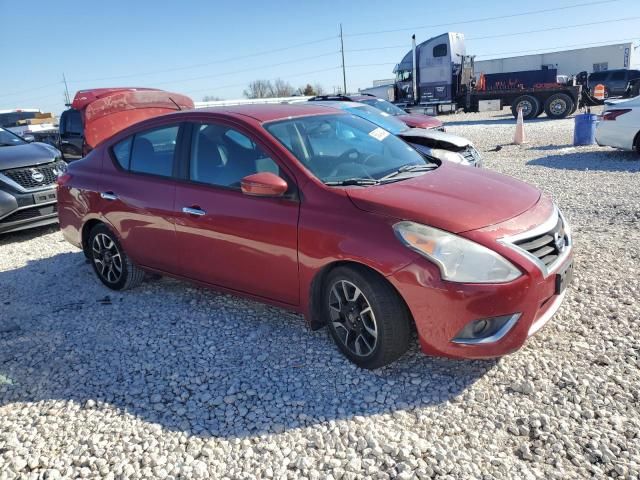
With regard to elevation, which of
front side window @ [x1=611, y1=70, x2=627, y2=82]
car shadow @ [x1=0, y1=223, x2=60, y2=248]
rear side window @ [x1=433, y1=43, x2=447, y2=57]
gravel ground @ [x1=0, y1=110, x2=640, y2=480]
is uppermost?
rear side window @ [x1=433, y1=43, x2=447, y2=57]

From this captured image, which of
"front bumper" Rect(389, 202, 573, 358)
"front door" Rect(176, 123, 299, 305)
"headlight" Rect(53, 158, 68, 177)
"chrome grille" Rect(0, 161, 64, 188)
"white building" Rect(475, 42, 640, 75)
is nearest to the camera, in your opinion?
"front bumper" Rect(389, 202, 573, 358)

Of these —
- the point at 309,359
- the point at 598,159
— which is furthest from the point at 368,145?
the point at 598,159

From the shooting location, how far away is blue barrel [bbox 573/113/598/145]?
12953 mm

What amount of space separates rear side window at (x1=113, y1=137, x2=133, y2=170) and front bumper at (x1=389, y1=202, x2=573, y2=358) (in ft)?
9.47

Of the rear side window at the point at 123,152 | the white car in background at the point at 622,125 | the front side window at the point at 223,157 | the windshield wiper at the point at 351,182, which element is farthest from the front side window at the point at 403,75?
the windshield wiper at the point at 351,182

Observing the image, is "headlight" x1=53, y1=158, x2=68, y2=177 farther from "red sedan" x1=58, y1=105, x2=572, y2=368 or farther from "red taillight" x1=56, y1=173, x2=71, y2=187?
"red sedan" x1=58, y1=105, x2=572, y2=368

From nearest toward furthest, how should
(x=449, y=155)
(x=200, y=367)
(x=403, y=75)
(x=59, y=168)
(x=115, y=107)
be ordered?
(x=200, y=367), (x=449, y=155), (x=59, y=168), (x=115, y=107), (x=403, y=75)

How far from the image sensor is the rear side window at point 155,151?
423cm

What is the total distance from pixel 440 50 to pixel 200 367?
25597mm

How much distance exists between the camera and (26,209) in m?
7.31

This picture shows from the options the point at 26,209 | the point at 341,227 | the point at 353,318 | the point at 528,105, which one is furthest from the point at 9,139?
the point at 528,105

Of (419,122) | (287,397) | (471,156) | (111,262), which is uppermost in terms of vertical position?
(419,122)

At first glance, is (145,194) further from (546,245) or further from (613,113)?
(613,113)

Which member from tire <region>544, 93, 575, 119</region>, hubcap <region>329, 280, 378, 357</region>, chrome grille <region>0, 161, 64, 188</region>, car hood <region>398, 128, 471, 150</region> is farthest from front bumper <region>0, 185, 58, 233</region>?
tire <region>544, 93, 575, 119</region>
